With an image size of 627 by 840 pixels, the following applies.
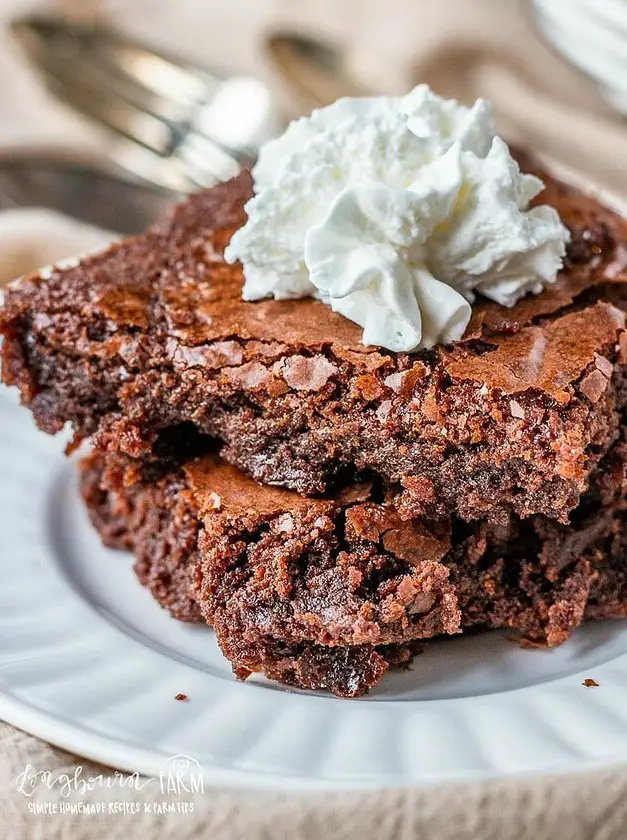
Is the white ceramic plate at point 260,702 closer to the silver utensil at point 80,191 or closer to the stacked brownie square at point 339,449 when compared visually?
the stacked brownie square at point 339,449

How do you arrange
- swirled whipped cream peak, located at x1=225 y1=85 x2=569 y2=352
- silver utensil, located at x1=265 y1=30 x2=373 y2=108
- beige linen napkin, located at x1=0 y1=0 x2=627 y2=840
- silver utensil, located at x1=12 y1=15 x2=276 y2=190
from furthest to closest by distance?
silver utensil, located at x1=265 y1=30 x2=373 y2=108, silver utensil, located at x1=12 y1=15 x2=276 y2=190, beige linen napkin, located at x1=0 y1=0 x2=627 y2=840, swirled whipped cream peak, located at x1=225 y1=85 x2=569 y2=352

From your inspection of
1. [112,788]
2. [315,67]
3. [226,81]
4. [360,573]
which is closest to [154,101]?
[226,81]

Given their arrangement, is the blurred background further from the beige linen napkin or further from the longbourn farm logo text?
the longbourn farm logo text

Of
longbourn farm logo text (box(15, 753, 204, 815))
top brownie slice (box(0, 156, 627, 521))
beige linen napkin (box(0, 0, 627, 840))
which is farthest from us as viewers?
beige linen napkin (box(0, 0, 627, 840))

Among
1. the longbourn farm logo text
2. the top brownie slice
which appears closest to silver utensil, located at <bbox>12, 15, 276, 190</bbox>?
the top brownie slice

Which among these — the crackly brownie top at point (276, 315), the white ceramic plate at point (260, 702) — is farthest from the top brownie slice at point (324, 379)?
the white ceramic plate at point (260, 702)

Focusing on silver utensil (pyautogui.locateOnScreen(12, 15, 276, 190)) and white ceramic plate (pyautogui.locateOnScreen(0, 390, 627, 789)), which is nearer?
white ceramic plate (pyautogui.locateOnScreen(0, 390, 627, 789))

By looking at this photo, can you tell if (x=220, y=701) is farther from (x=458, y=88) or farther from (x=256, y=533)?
(x=458, y=88)
